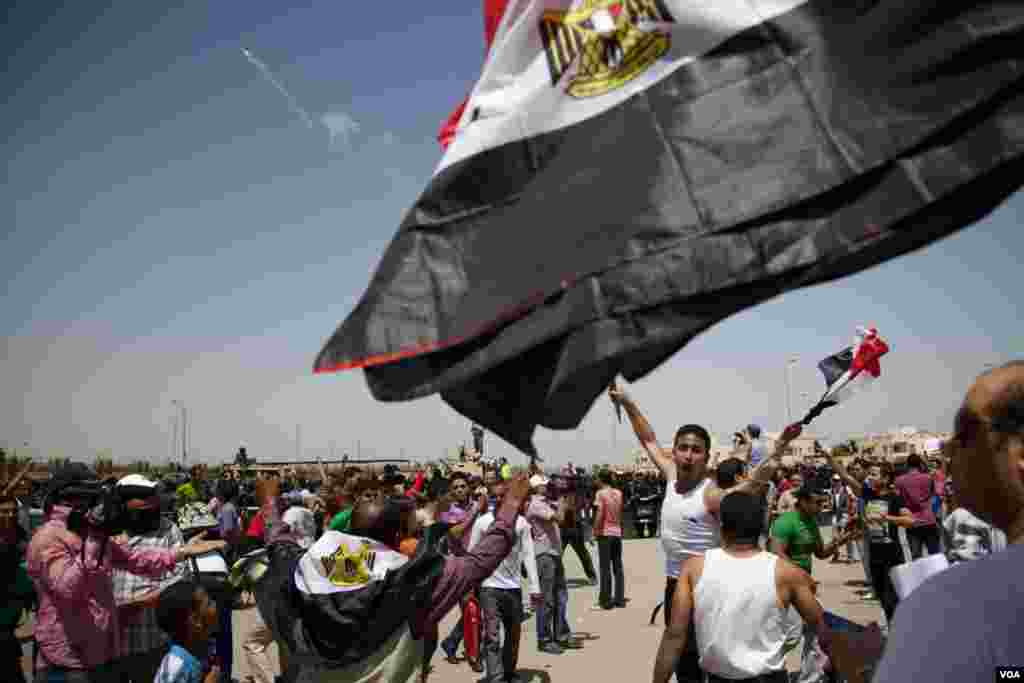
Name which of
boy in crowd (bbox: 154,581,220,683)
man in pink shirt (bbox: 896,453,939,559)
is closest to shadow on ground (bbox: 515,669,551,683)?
boy in crowd (bbox: 154,581,220,683)

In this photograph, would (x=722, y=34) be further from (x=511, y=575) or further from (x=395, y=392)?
(x=511, y=575)

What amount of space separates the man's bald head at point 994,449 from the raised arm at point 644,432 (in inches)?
136

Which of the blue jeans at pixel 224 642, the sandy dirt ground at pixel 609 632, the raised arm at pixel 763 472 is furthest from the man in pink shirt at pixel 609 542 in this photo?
the raised arm at pixel 763 472

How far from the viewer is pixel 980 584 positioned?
123 centimetres

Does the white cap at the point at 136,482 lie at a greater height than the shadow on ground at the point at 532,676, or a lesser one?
greater

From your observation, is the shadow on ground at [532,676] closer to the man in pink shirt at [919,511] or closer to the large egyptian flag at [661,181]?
the man in pink shirt at [919,511]

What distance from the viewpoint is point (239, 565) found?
18.0 feet

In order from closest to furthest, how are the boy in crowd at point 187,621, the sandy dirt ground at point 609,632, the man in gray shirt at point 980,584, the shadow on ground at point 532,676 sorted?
1. the man in gray shirt at point 980,584
2. the boy in crowd at point 187,621
3. the shadow on ground at point 532,676
4. the sandy dirt ground at point 609,632

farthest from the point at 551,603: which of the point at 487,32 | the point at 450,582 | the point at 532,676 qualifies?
the point at 487,32

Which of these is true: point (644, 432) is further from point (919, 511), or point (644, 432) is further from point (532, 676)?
point (919, 511)

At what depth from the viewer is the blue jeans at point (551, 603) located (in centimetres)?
970

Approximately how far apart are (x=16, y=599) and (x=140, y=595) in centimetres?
165

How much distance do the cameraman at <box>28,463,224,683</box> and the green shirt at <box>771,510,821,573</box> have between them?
5370 millimetres

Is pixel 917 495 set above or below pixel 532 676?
above
